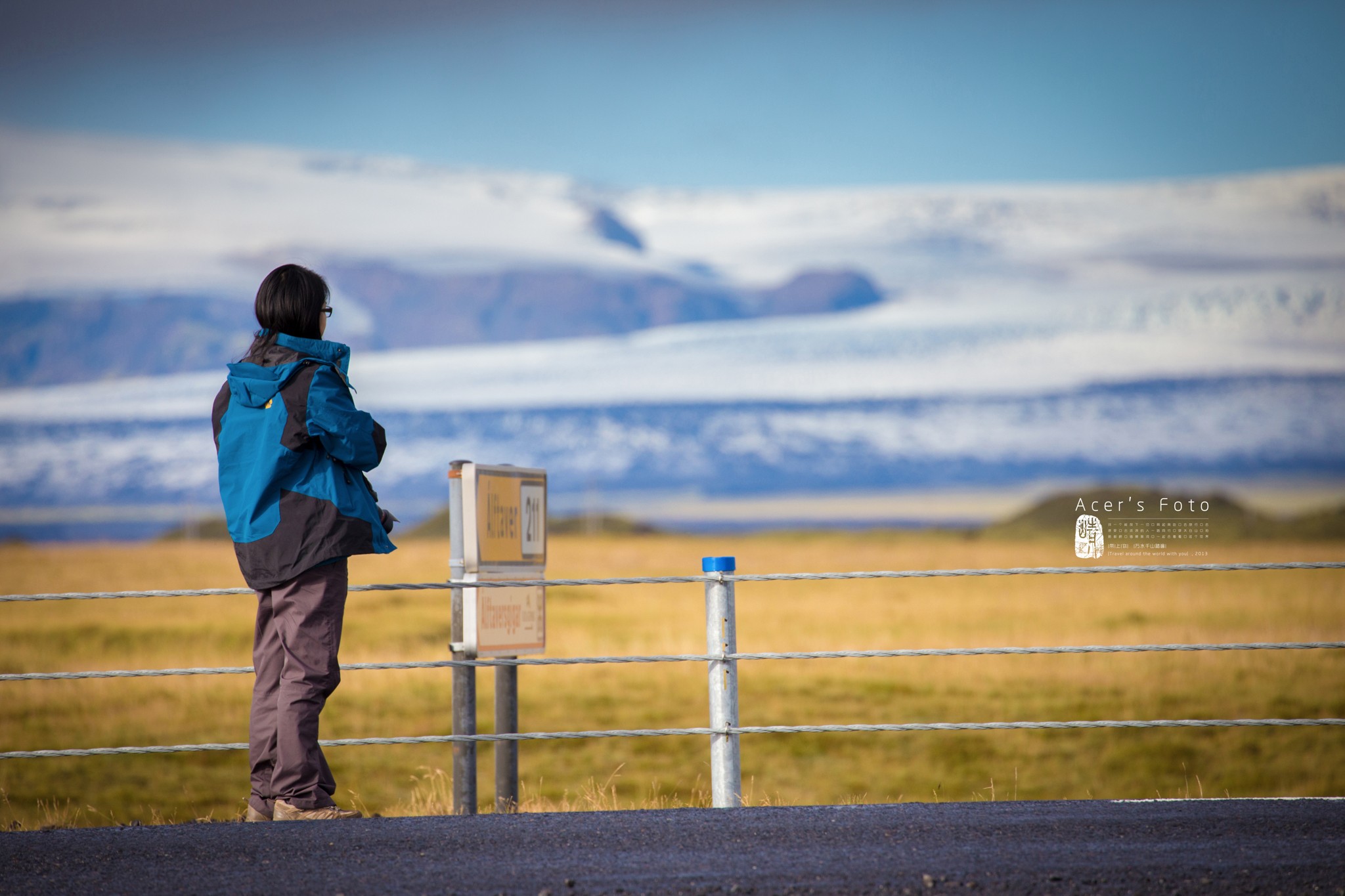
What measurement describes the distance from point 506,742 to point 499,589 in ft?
2.55

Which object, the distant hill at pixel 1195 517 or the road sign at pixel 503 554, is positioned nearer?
the road sign at pixel 503 554

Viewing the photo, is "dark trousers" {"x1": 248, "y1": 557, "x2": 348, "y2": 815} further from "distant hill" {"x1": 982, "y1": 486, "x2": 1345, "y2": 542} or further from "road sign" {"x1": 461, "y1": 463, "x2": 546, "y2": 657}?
"distant hill" {"x1": 982, "y1": 486, "x2": 1345, "y2": 542}

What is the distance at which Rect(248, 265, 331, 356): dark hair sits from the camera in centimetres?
511

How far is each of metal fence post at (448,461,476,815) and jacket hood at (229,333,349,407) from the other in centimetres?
145

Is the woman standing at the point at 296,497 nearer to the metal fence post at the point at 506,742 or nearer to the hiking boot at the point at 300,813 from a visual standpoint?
the hiking boot at the point at 300,813

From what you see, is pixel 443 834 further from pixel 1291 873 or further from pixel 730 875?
pixel 1291 873

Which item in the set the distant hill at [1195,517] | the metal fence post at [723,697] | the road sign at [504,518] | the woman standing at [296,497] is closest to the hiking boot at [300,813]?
the woman standing at [296,497]

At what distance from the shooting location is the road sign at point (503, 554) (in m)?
6.38

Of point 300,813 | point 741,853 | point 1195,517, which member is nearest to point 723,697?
point 741,853

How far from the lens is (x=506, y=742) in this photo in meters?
6.90

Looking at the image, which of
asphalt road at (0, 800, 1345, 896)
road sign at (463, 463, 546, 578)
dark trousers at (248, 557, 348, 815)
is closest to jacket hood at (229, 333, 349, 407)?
dark trousers at (248, 557, 348, 815)

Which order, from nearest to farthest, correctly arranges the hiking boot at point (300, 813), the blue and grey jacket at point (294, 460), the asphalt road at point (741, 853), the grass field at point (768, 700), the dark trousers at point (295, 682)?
1. the asphalt road at point (741, 853)
2. the blue and grey jacket at point (294, 460)
3. the dark trousers at point (295, 682)
4. the hiking boot at point (300, 813)
5. the grass field at point (768, 700)

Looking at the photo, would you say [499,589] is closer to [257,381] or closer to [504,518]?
[504,518]

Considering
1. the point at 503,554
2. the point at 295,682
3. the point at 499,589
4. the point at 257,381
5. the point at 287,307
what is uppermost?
the point at 287,307
